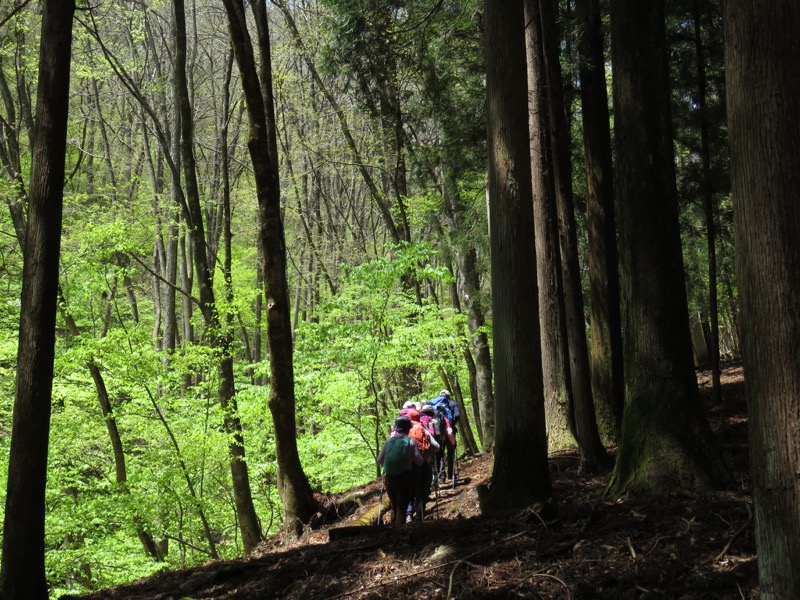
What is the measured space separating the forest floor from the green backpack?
143 centimetres

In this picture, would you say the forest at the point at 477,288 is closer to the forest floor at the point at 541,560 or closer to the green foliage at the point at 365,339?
the green foliage at the point at 365,339

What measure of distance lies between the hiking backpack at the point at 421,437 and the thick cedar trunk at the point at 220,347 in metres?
4.73

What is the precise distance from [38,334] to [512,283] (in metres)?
4.33

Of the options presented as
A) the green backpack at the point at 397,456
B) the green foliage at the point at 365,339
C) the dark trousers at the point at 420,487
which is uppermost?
the green foliage at the point at 365,339

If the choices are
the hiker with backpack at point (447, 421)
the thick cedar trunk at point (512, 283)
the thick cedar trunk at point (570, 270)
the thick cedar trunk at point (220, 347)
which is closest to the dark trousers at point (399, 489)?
the thick cedar trunk at point (570, 270)

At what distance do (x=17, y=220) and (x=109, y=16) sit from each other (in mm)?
8734

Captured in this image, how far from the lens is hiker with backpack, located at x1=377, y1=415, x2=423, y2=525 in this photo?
8.28m

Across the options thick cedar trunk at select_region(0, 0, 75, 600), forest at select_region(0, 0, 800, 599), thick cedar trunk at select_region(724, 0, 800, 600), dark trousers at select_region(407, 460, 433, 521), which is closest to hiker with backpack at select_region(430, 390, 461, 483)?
forest at select_region(0, 0, 800, 599)

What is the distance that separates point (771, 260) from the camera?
9.17ft

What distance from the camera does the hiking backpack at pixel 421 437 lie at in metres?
9.20

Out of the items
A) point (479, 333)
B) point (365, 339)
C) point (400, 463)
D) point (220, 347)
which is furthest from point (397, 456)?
point (479, 333)

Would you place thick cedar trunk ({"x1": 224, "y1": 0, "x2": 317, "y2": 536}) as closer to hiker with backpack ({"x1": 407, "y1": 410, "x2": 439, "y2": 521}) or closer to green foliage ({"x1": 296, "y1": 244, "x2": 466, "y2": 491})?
hiker with backpack ({"x1": 407, "y1": 410, "x2": 439, "y2": 521})

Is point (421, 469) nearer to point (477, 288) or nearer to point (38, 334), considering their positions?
point (38, 334)

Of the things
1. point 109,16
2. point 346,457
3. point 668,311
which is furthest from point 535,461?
point 109,16
